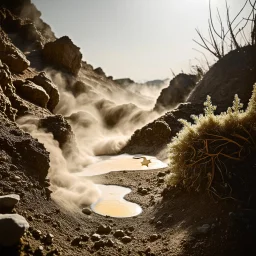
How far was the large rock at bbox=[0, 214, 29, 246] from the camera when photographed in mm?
2441

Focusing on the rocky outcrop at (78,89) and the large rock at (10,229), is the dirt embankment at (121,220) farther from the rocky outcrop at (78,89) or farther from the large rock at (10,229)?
the rocky outcrop at (78,89)

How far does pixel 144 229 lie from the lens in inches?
157

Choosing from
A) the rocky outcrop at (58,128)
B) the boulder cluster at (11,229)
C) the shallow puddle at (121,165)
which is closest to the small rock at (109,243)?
the boulder cluster at (11,229)

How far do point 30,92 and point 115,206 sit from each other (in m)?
5.91

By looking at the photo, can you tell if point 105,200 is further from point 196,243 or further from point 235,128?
point 235,128

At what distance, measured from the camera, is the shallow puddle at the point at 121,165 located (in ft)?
23.9

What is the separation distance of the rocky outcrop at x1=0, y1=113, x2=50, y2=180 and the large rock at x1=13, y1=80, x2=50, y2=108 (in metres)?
4.75

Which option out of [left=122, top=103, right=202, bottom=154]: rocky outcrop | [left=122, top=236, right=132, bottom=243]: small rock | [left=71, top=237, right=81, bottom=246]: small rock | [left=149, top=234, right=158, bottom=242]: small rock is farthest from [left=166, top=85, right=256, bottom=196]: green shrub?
[left=122, top=103, right=202, bottom=154]: rocky outcrop

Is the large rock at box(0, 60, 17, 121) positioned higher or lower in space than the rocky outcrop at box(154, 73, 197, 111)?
lower

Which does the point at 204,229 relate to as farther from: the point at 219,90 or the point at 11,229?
the point at 219,90

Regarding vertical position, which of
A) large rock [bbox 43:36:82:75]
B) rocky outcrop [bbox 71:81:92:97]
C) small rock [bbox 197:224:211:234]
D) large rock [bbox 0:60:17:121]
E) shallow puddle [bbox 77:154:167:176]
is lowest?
small rock [bbox 197:224:211:234]

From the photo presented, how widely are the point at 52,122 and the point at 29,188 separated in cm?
419

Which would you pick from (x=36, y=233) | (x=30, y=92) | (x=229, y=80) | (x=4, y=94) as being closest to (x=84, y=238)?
(x=36, y=233)

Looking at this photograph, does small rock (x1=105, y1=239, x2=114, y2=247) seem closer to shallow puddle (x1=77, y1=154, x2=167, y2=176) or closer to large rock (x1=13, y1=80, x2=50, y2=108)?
shallow puddle (x1=77, y1=154, x2=167, y2=176)
